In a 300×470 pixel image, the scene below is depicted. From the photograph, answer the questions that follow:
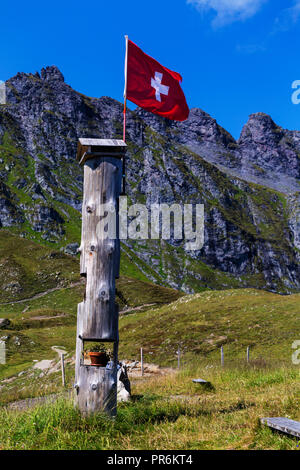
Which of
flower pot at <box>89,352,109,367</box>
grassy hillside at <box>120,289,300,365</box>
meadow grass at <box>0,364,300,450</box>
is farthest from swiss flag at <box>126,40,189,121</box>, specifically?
grassy hillside at <box>120,289,300,365</box>

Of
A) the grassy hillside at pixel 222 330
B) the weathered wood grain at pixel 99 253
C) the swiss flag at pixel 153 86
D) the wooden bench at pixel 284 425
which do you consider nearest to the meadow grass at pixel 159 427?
the wooden bench at pixel 284 425

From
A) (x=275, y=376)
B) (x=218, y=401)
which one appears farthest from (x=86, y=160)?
(x=275, y=376)

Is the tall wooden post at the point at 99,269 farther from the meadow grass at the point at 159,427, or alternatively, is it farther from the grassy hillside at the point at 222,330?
the grassy hillside at the point at 222,330

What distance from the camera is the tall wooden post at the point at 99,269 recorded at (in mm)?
7473

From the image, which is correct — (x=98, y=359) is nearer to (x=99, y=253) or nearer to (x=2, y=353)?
(x=99, y=253)

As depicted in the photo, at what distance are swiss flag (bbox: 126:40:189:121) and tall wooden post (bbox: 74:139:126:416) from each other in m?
3.22

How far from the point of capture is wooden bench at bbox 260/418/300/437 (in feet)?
18.6

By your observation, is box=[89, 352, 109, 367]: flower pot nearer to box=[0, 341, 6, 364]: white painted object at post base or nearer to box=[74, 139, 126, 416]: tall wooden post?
box=[74, 139, 126, 416]: tall wooden post

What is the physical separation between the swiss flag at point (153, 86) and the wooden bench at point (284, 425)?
8631mm

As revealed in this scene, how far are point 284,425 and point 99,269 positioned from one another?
4.27 meters

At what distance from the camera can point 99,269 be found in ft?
26.9

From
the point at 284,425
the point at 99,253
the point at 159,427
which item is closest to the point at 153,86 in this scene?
the point at 99,253
